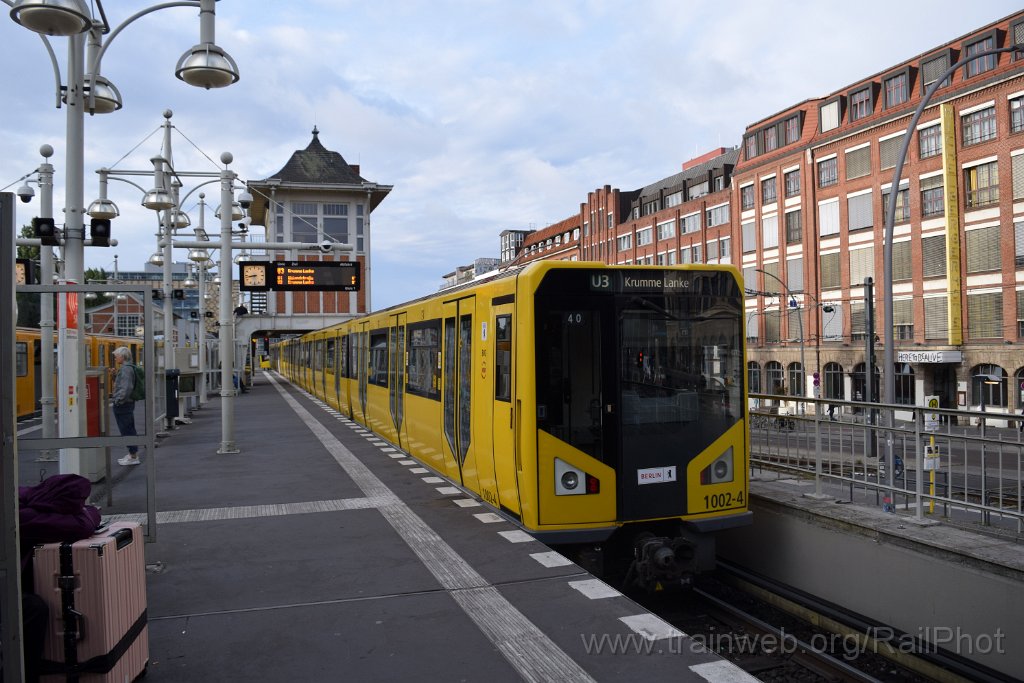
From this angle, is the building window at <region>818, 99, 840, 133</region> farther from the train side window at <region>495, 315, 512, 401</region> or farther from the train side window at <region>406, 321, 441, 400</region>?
the train side window at <region>495, 315, 512, 401</region>

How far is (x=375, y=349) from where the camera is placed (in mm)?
17391

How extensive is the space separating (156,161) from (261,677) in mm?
16816

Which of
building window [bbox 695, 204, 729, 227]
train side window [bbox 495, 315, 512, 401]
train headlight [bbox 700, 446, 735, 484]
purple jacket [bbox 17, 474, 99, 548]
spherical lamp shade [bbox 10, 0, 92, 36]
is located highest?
building window [bbox 695, 204, 729, 227]

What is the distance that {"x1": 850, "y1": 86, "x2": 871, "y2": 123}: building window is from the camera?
43.7 metres

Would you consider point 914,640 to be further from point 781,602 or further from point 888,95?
point 888,95

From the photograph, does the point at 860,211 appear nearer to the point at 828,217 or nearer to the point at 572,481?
the point at 828,217

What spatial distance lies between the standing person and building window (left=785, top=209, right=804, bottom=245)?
41.5m

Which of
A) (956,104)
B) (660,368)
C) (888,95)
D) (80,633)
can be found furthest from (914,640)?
(888,95)

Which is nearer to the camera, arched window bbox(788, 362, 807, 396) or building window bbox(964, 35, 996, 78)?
building window bbox(964, 35, 996, 78)

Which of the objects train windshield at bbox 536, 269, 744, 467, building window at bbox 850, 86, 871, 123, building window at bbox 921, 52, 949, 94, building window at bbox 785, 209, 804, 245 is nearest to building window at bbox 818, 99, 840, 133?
building window at bbox 850, 86, 871, 123

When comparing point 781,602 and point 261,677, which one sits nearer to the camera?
point 261,677

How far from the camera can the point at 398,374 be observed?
14.4 metres

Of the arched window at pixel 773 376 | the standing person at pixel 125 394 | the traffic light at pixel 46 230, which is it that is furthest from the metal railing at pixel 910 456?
the arched window at pixel 773 376

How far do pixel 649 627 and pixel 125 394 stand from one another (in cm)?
1084
